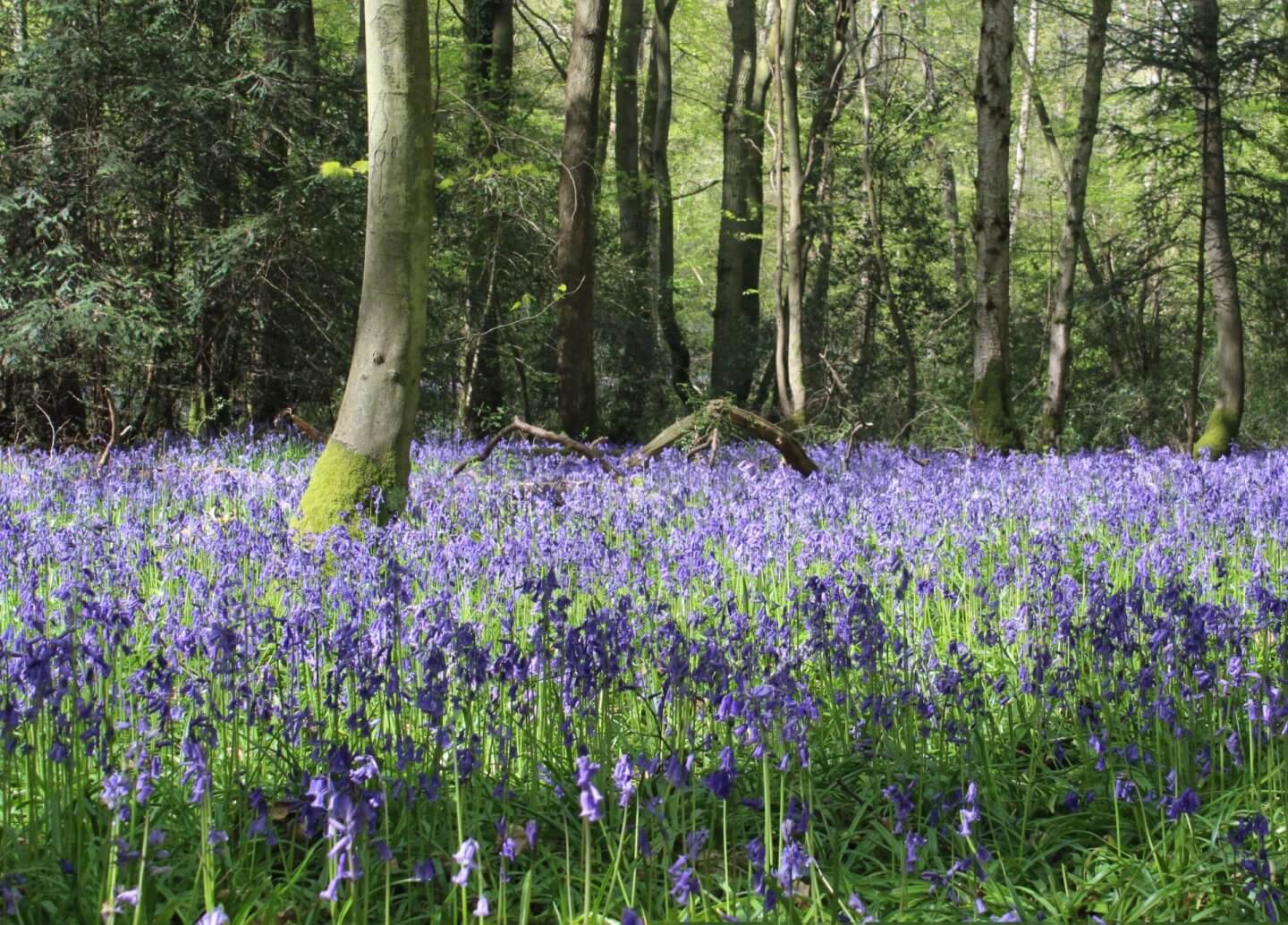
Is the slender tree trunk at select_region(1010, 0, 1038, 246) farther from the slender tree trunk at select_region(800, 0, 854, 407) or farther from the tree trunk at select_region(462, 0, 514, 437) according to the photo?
the tree trunk at select_region(462, 0, 514, 437)

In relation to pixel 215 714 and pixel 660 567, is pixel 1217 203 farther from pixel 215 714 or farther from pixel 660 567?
pixel 215 714

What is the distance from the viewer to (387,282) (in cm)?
648

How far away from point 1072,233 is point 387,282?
1106cm

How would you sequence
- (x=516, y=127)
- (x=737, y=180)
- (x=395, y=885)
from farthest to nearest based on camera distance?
(x=737, y=180) < (x=516, y=127) < (x=395, y=885)

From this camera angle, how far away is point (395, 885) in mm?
2617

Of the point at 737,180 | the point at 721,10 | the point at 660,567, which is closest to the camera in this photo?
the point at 660,567

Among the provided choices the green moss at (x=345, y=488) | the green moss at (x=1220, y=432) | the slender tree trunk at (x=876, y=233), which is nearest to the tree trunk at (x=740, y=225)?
the slender tree trunk at (x=876, y=233)

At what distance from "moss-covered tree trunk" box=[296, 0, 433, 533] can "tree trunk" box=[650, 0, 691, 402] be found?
35.9ft

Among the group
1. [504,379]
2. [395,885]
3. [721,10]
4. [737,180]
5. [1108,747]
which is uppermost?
[721,10]

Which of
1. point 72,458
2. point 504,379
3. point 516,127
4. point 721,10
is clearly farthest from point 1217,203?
point 721,10

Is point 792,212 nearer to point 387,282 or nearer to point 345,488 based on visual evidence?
point 387,282

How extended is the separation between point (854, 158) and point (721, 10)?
12.9m

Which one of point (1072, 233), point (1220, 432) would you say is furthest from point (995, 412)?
point (1072, 233)

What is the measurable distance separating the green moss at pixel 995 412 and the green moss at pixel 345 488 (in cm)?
735
